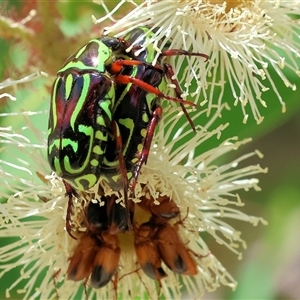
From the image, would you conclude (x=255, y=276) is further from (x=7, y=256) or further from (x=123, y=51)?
(x=123, y=51)

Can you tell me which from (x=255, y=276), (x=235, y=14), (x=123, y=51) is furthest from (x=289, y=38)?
(x=255, y=276)

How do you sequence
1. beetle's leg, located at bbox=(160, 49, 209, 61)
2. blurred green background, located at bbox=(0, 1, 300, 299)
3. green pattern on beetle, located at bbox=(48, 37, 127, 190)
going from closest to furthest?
1. green pattern on beetle, located at bbox=(48, 37, 127, 190)
2. beetle's leg, located at bbox=(160, 49, 209, 61)
3. blurred green background, located at bbox=(0, 1, 300, 299)

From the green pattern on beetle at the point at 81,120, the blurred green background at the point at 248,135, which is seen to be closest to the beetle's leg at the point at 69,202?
the green pattern on beetle at the point at 81,120

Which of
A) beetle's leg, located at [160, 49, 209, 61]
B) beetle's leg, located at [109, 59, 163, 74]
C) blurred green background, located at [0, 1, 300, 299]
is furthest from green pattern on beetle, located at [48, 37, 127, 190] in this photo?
blurred green background, located at [0, 1, 300, 299]

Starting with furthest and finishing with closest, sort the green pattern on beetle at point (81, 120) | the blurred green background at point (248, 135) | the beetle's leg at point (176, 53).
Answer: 1. the blurred green background at point (248, 135)
2. the beetle's leg at point (176, 53)
3. the green pattern on beetle at point (81, 120)

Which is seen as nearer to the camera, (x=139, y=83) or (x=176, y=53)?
(x=139, y=83)

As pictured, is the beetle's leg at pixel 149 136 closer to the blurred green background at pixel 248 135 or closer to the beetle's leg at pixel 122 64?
the beetle's leg at pixel 122 64

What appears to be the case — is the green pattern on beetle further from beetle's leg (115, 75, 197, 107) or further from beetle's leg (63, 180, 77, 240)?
beetle's leg (63, 180, 77, 240)

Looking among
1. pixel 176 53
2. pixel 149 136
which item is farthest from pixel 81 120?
pixel 176 53

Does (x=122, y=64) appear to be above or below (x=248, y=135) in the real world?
above

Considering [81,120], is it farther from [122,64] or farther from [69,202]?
[69,202]
